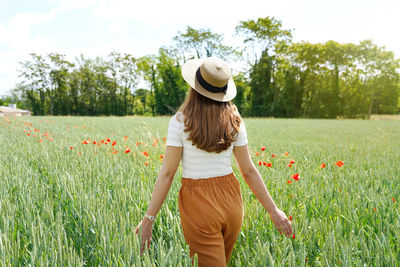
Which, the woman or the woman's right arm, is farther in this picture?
the woman's right arm

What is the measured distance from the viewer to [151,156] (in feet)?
15.7

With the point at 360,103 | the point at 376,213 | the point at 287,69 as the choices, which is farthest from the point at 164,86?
the point at 376,213

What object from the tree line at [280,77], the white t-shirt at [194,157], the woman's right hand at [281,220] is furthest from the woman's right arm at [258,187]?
the tree line at [280,77]

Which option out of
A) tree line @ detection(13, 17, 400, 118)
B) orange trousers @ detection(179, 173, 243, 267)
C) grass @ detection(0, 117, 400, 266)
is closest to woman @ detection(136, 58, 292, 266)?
orange trousers @ detection(179, 173, 243, 267)

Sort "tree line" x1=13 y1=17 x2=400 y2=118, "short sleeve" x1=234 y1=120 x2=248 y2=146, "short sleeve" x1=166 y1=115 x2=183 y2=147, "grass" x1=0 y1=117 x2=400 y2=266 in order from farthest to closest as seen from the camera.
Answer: "tree line" x1=13 y1=17 x2=400 y2=118 < "short sleeve" x1=234 y1=120 x2=248 y2=146 < "short sleeve" x1=166 y1=115 x2=183 y2=147 < "grass" x1=0 y1=117 x2=400 y2=266

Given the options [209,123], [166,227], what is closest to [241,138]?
[209,123]

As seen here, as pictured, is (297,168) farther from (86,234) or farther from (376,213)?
(86,234)

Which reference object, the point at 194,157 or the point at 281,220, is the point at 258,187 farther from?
the point at 194,157

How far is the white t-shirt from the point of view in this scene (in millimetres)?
1621

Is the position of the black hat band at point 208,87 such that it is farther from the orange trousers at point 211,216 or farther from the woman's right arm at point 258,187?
the orange trousers at point 211,216

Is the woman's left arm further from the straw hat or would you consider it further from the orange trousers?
the straw hat

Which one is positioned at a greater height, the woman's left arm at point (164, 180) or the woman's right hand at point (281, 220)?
the woman's left arm at point (164, 180)

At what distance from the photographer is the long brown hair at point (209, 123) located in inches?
62.7

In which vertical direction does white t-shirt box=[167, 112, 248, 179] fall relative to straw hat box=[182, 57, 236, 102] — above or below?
below
